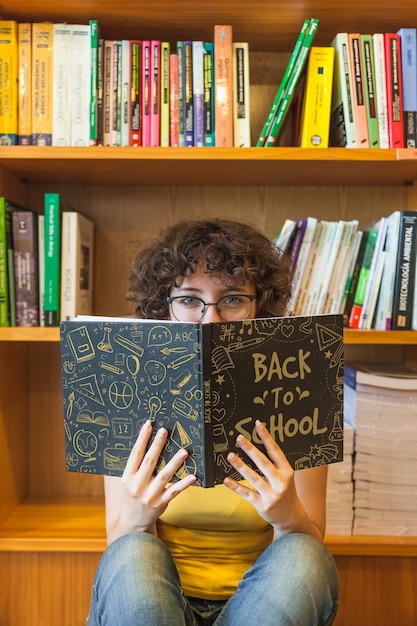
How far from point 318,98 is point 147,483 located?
2.83ft

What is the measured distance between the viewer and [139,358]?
0.76 meters

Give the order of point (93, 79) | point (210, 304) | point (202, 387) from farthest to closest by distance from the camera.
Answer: point (93, 79), point (210, 304), point (202, 387)

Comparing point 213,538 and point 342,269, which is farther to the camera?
point 342,269

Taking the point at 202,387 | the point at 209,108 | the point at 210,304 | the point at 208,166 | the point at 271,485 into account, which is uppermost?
the point at 209,108

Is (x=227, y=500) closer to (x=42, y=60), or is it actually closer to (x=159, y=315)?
(x=159, y=315)

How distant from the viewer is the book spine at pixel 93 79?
1181mm

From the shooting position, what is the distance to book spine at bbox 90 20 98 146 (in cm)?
118

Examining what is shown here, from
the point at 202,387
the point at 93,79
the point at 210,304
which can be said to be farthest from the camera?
the point at 93,79

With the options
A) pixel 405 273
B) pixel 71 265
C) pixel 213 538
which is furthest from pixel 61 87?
pixel 213 538

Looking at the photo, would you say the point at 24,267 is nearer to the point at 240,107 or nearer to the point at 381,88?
the point at 240,107

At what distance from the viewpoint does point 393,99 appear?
1192 mm

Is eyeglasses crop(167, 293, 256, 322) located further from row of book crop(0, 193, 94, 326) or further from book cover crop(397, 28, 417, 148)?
book cover crop(397, 28, 417, 148)

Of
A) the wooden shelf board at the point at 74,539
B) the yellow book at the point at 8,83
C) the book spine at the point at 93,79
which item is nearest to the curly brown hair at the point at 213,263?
the book spine at the point at 93,79

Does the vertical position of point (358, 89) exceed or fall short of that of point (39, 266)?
it exceeds it
